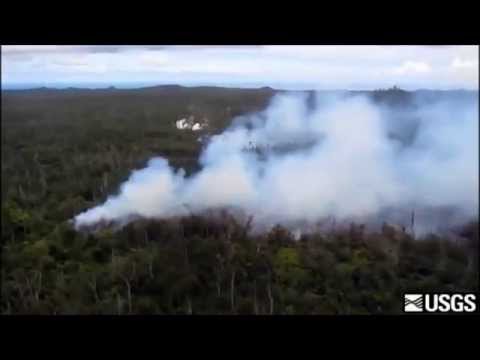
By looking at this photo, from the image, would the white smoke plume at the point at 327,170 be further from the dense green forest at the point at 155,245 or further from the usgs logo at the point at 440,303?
the usgs logo at the point at 440,303

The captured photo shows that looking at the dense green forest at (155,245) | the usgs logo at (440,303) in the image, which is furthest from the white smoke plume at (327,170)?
the usgs logo at (440,303)

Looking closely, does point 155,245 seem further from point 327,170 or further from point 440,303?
point 440,303

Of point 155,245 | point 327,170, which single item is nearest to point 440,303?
point 327,170

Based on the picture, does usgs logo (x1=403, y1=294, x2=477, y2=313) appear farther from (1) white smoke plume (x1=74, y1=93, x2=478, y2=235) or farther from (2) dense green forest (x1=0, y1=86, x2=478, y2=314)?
(1) white smoke plume (x1=74, y1=93, x2=478, y2=235)

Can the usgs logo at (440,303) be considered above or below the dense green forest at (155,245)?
below
